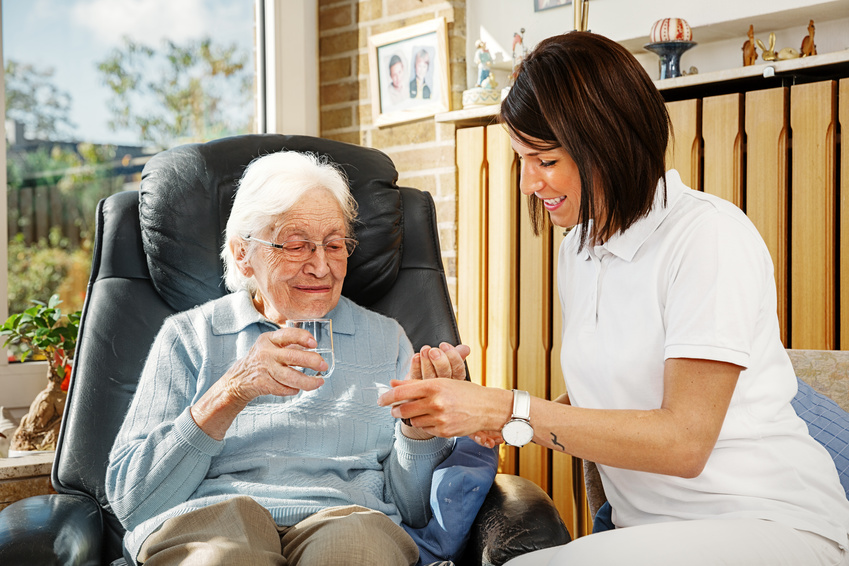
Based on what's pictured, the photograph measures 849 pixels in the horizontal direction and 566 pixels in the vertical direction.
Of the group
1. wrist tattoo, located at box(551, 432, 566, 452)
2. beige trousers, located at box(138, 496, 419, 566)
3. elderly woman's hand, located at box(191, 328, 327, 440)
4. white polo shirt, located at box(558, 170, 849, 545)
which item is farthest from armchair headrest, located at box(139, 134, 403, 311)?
wrist tattoo, located at box(551, 432, 566, 452)

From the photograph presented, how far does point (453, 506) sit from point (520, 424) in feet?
1.20

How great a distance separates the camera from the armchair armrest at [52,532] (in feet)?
3.90

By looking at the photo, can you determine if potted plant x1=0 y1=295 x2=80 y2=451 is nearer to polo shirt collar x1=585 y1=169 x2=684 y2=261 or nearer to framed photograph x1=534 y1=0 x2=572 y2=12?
polo shirt collar x1=585 y1=169 x2=684 y2=261

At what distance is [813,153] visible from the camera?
6.39ft

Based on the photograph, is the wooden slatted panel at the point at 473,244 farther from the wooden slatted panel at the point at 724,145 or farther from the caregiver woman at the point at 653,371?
the caregiver woman at the point at 653,371

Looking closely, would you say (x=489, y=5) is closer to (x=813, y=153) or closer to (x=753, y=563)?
(x=813, y=153)

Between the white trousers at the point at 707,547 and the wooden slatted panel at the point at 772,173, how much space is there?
3.30ft

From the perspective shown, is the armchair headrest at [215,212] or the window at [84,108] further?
the window at [84,108]

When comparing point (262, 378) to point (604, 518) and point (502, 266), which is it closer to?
point (604, 518)

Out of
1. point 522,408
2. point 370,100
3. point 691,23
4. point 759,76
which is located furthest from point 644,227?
point 370,100

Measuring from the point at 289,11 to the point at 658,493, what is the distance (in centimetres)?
240

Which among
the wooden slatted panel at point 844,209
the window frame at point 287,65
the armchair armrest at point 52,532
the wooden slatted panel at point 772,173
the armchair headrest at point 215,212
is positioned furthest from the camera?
the window frame at point 287,65

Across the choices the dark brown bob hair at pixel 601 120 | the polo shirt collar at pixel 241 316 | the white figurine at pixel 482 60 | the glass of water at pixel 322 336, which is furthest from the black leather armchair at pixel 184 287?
the white figurine at pixel 482 60

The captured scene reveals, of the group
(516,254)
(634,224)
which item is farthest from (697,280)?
(516,254)
